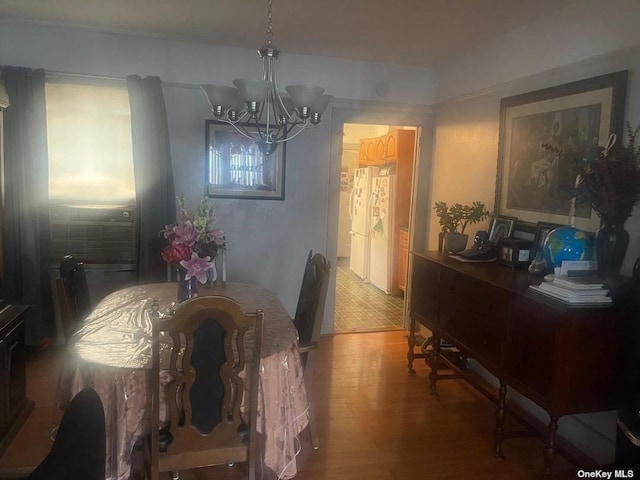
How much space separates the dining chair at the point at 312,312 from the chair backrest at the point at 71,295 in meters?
1.13

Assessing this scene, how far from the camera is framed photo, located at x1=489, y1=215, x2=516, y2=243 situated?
3193mm

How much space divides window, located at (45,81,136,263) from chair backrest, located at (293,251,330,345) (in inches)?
77.1

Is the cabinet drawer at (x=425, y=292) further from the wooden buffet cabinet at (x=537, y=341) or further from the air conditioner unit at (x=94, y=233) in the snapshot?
the air conditioner unit at (x=94, y=233)

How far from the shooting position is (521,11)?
2.86 m

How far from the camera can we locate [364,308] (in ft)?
17.6

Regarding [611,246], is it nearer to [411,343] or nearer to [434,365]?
[434,365]

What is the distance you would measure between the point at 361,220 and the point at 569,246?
4740 mm

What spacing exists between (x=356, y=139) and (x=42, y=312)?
5747 mm

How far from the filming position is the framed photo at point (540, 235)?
2829 millimetres

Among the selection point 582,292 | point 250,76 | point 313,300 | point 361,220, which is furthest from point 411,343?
point 361,220

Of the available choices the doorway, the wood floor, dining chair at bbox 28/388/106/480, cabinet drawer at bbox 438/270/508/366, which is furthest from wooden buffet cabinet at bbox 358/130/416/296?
dining chair at bbox 28/388/106/480

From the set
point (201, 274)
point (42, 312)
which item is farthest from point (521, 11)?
point (42, 312)

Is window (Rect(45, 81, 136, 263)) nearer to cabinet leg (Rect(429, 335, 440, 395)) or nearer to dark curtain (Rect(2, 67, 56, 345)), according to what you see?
dark curtain (Rect(2, 67, 56, 345))

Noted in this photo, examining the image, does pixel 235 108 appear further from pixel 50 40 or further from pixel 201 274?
pixel 50 40
